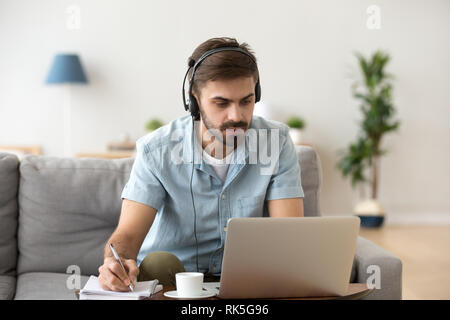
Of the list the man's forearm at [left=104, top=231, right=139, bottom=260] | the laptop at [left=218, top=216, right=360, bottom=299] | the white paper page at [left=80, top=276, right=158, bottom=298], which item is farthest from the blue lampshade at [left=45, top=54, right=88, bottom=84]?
the laptop at [left=218, top=216, right=360, bottom=299]

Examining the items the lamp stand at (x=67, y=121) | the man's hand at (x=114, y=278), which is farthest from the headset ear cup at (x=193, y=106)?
the lamp stand at (x=67, y=121)

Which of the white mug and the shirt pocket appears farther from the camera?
the shirt pocket

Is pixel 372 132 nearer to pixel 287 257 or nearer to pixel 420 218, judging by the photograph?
pixel 420 218

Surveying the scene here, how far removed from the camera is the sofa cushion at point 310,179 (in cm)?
188

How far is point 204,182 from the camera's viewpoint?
165cm

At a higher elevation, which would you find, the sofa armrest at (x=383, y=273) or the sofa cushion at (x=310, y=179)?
the sofa cushion at (x=310, y=179)

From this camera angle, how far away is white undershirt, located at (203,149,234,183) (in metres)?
1.66

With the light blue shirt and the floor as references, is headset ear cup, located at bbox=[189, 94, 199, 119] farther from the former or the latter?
the floor

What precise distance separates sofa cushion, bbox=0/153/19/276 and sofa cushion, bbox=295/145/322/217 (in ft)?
3.11

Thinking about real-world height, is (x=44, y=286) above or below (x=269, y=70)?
below

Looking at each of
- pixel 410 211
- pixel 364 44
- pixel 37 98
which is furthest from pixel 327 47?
pixel 37 98

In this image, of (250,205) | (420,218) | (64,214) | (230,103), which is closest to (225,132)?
(230,103)

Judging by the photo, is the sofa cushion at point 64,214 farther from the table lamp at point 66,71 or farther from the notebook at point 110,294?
the table lamp at point 66,71

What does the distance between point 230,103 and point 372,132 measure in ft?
12.3
